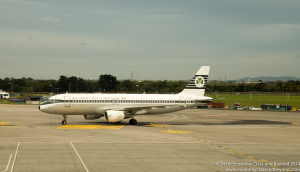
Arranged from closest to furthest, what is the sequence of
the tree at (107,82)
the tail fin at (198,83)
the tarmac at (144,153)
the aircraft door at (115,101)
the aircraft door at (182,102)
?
the tarmac at (144,153) < the aircraft door at (115,101) < the aircraft door at (182,102) < the tail fin at (198,83) < the tree at (107,82)

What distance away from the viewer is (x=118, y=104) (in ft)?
137

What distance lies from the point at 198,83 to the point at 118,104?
12963mm

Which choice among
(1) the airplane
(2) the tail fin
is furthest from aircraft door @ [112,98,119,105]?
(2) the tail fin

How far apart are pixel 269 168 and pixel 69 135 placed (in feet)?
60.5

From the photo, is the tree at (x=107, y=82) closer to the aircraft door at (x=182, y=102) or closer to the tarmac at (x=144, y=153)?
the aircraft door at (x=182, y=102)

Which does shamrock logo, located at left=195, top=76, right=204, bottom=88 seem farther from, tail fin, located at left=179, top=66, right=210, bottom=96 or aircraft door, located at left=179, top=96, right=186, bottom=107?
aircraft door, located at left=179, top=96, right=186, bottom=107

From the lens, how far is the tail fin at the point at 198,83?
46.7 m

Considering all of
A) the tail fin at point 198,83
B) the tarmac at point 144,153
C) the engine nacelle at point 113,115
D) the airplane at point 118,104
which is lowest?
the tarmac at point 144,153

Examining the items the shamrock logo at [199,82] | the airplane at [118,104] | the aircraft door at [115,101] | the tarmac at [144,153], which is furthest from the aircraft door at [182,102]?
the tarmac at [144,153]

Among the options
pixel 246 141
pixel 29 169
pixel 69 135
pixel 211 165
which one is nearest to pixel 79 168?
pixel 29 169

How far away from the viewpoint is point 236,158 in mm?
19875

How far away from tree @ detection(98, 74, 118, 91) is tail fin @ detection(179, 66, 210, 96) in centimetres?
11559

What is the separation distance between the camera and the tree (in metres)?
160

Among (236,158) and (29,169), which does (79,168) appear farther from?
(236,158)
